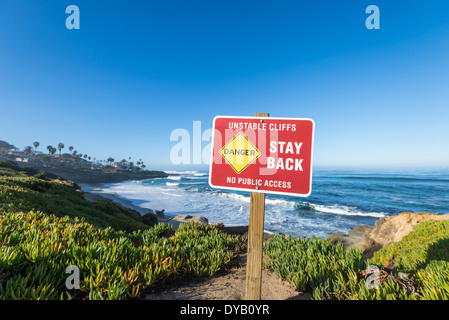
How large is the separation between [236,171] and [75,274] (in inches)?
120

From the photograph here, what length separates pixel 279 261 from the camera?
15.3 ft

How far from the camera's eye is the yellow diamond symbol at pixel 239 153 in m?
2.76

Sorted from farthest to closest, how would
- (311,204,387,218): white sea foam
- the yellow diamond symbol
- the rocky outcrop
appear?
(311,204,387,218): white sea foam → the rocky outcrop → the yellow diamond symbol

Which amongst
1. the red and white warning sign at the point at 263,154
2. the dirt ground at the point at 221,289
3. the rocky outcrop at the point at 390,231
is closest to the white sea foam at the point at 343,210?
the rocky outcrop at the point at 390,231

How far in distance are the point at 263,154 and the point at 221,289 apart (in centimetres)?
280

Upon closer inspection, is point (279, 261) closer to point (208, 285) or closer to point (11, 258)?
point (208, 285)

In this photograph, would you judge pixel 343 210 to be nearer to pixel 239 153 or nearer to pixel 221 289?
pixel 221 289

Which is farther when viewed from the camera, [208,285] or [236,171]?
[208,285]

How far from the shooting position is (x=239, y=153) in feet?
9.23

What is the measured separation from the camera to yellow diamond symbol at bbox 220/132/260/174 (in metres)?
2.76

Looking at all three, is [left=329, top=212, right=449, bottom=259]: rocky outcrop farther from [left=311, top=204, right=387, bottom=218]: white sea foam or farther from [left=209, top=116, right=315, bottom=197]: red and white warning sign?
[left=311, top=204, right=387, bottom=218]: white sea foam

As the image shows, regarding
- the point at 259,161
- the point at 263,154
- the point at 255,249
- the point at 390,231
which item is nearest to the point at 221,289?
the point at 255,249

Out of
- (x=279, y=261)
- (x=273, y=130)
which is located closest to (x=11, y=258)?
(x=273, y=130)

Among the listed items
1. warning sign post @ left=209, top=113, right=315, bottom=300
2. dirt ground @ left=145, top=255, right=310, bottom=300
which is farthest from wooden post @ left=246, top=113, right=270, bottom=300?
dirt ground @ left=145, top=255, right=310, bottom=300
